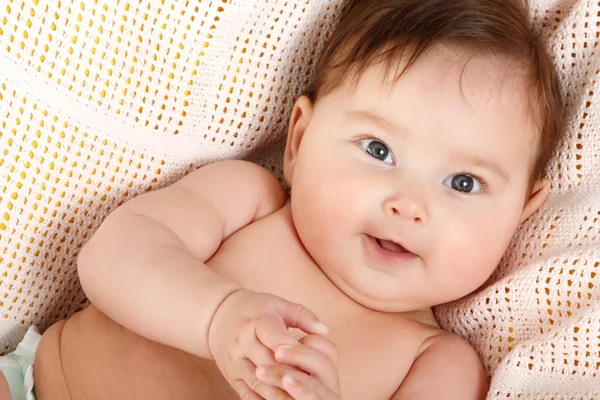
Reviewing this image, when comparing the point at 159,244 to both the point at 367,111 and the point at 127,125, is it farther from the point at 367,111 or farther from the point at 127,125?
the point at 367,111

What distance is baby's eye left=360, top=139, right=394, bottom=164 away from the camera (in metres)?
1.28

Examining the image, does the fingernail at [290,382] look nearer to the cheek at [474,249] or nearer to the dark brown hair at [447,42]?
the cheek at [474,249]

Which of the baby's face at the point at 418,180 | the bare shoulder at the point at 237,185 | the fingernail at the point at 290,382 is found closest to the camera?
the fingernail at the point at 290,382

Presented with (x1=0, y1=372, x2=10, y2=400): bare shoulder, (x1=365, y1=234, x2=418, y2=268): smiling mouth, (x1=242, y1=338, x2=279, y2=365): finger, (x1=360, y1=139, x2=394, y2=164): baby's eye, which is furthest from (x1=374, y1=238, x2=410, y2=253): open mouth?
(x1=0, y1=372, x2=10, y2=400): bare shoulder

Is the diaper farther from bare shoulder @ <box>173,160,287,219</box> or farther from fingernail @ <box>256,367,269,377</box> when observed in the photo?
fingernail @ <box>256,367,269,377</box>

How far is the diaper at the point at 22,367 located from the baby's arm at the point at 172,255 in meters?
0.20

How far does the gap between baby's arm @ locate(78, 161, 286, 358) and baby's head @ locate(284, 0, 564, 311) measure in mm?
130

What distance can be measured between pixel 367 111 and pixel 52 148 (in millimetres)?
547

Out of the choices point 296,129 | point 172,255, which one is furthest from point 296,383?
point 296,129

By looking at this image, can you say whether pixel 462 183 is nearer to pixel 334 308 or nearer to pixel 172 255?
pixel 334 308

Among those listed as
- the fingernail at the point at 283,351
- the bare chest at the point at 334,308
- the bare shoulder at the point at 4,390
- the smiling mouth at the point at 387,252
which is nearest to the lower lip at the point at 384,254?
the smiling mouth at the point at 387,252

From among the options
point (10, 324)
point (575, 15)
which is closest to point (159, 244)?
point (10, 324)

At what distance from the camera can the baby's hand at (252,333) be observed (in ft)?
3.19

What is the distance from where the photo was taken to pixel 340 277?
1328 mm
